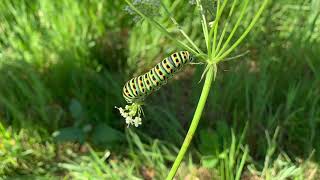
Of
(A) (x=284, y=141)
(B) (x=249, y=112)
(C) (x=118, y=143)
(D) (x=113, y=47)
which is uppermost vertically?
(D) (x=113, y=47)

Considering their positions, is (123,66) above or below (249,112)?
above

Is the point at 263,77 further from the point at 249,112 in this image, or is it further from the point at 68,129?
the point at 68,129

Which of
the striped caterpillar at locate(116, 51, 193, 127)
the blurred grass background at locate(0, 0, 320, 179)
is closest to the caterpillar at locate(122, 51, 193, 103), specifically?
the striped caterpillar at locate(116, 51, 193, 127)

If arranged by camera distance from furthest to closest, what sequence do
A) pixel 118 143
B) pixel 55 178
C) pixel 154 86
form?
1. pixel 118 143
2. pixel 55 178
3. pixel 154 86

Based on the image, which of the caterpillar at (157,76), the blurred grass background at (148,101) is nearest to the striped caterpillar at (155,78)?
the caterpillar at (157,76)

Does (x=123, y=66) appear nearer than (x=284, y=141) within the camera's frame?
No

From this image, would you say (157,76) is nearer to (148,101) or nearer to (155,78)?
(155,78)

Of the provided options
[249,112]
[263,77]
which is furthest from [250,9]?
[249,112]

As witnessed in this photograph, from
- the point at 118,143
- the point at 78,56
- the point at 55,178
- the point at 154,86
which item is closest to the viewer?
the point at 154,86
